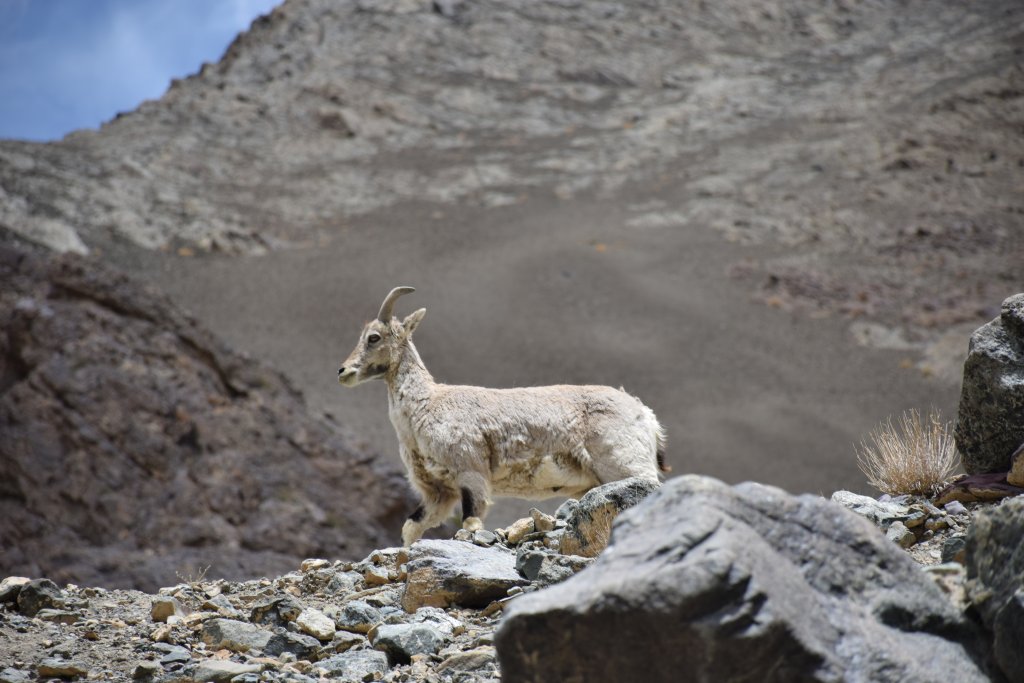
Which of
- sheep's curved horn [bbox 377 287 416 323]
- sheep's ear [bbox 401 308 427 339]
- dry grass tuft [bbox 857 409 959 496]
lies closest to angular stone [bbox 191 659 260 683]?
dry grass tuft [bbox 857 409 959 496]

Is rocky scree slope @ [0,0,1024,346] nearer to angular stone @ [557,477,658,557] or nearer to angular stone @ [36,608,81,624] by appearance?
angular stone @ [36,608,81,624]

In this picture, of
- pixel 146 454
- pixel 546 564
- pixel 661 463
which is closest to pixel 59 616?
pixel 546 564

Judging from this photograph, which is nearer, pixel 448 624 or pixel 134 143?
pixel 448 624

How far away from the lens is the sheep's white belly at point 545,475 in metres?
11.7

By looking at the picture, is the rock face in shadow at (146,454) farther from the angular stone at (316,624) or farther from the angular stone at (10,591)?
the angular stone at (316,624)

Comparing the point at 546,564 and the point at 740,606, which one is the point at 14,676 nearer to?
the point at 546,564

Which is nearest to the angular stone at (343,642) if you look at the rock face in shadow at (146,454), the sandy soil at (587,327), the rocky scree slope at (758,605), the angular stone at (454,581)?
the angular stone at (454,581)

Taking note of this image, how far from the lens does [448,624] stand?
7.68 metres

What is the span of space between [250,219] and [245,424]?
33.5 metres

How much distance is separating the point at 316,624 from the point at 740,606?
4.57m

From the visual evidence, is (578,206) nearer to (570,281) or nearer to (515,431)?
(570,281)

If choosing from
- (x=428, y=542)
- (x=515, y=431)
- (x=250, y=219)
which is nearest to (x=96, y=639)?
(x=428, y=542)

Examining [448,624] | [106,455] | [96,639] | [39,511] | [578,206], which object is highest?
[578,206]

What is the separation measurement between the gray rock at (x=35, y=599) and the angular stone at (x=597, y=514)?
4.29 meters
